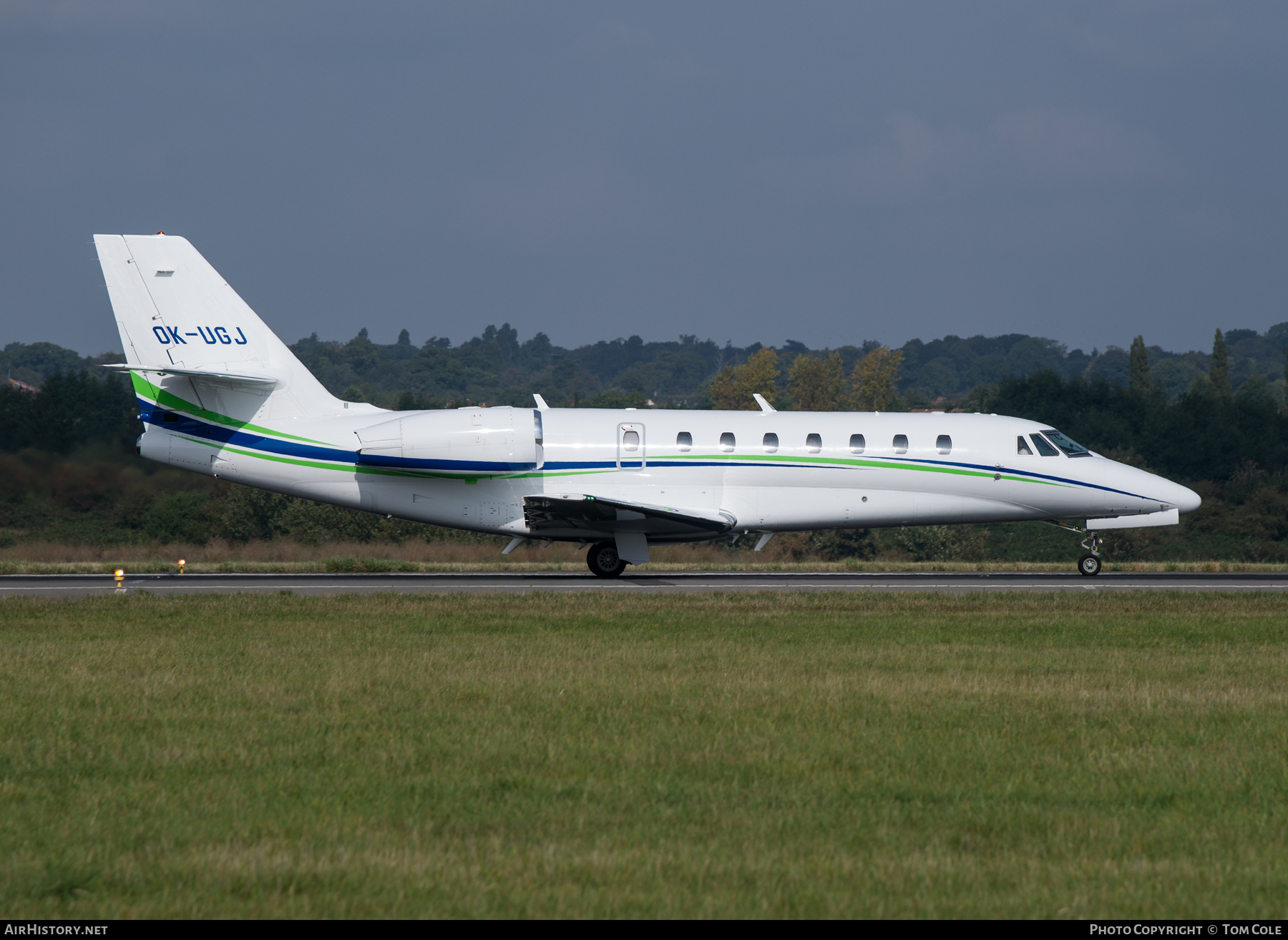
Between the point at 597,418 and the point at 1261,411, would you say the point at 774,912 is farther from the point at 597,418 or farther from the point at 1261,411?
the point at 1261,411

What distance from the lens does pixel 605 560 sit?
78.7 ft

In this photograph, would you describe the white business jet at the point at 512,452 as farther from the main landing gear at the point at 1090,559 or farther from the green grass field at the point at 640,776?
the green grass field at the point at 640,776

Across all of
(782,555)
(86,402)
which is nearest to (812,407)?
(782,555)

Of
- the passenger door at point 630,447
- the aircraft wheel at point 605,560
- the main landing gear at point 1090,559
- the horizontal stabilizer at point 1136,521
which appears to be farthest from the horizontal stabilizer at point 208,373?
the horizontal stabilizer at point 1136,521

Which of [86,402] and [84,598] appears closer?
[84,598]

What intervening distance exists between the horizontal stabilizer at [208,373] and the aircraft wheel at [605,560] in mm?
6805

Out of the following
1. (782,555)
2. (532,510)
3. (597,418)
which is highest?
(597,418)

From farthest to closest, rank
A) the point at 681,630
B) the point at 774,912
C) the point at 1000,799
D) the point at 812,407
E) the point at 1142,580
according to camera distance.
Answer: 1. the point at 812,407
2. the point at 1142,580
3. the point at 681,630
4. the point at 1000,799
5. the point at 774,912

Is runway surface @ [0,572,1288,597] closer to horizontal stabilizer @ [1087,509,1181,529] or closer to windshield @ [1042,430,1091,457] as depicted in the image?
horizontal stabilizer @ [1087,509,1181,529]

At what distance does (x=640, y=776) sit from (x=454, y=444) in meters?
15.4

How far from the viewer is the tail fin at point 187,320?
22.4 metres

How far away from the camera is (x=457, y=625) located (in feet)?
51.4

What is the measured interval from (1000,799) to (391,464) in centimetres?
1678

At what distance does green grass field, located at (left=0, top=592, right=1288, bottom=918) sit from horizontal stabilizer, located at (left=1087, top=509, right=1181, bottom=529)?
10.3 m
